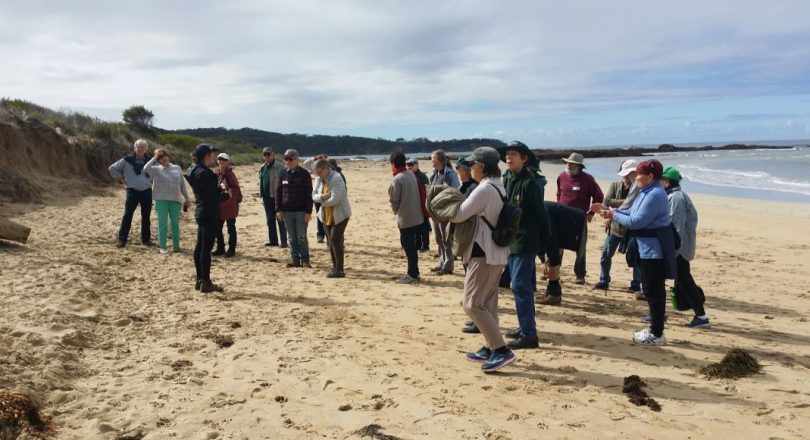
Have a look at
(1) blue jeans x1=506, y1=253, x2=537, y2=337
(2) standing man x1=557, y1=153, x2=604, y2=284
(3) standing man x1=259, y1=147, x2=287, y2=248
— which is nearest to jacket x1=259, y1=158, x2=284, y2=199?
(3) standing man x1=259, y1=147, x2=287, y2=248

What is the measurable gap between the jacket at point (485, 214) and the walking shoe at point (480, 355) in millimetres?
909

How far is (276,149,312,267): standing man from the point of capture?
29.1 feet

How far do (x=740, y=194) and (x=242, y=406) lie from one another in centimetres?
2310

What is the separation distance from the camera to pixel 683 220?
605 cm

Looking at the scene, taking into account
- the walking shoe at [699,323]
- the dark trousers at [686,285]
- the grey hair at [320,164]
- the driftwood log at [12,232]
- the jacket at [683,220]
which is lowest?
the walking shoe at [699,323]

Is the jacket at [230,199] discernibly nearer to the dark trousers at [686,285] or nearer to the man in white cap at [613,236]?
the man in white cap at [613,236]

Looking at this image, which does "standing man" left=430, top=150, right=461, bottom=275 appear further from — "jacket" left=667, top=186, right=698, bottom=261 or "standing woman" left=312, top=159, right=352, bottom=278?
"jacket" left=667, top=186, right=698, bottom=261

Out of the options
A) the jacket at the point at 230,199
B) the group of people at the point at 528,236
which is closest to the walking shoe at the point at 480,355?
the group of people at the point at 528,236

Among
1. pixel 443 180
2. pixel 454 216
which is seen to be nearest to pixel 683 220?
pixel 454 216

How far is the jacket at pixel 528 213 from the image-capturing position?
5.20 metres

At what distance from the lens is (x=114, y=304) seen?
6.48m

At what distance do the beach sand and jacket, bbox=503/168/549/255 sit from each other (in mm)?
1018

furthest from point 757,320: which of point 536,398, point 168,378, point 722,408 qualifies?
point 168,378

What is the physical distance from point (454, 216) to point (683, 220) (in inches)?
119
